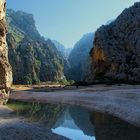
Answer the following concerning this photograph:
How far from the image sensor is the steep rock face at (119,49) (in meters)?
96.0

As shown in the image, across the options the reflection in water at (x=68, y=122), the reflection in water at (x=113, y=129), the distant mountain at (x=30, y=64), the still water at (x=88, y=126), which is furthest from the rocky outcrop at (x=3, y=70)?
the distant mountain at (x=30, y=64)

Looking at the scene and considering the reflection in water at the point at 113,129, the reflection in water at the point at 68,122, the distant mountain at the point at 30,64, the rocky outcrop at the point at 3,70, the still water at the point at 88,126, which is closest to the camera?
the reflection in water at the point at 113,129

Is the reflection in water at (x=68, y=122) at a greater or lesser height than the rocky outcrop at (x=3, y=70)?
lesser

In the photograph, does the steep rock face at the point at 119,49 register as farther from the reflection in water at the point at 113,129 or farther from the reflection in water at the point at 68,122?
the reflection in water at the point at 113,129

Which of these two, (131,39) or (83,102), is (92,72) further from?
(83,102)

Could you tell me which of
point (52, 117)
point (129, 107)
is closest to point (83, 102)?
point (52, 117)

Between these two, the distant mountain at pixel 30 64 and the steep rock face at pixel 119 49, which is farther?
the distant mountain at pixel 30 64

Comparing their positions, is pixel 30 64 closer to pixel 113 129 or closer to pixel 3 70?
pixel 3 70

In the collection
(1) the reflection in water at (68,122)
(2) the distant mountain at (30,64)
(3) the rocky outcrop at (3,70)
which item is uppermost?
(2) the distant mountain at (30,64)

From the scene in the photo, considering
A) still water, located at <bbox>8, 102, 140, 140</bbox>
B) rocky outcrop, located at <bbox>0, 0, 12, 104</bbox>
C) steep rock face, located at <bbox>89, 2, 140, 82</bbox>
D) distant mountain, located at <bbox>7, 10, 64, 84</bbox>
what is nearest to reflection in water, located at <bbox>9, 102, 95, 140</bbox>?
still water, located at <bbox>8, 102, 140, 140</bbox>

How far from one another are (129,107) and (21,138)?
1684cm

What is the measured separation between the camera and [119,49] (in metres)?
105

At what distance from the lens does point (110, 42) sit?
10725cm

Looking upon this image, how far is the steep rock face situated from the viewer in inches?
3780
